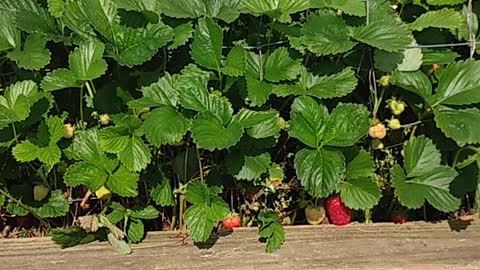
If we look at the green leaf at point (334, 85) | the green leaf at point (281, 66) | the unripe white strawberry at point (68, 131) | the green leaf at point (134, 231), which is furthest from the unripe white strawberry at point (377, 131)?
the unripe white strawberry at point (68, 131)

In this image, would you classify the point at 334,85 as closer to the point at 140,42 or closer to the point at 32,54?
the point at 140,42

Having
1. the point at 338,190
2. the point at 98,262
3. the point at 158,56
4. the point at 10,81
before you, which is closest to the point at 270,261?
the point at 338,190

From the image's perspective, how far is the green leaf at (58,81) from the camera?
1.50 metres

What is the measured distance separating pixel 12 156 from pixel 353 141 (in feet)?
2.38

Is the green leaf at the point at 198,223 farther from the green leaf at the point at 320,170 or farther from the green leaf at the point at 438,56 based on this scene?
the green leaf at the point at 438,56

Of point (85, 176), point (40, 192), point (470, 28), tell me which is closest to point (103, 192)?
point (85, 176)

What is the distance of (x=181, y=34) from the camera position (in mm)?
1544

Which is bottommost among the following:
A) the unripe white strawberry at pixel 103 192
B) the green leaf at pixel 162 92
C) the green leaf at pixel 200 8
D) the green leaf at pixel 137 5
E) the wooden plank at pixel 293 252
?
the wooden plank at pixel 293 252

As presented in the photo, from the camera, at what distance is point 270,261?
156 centimetres

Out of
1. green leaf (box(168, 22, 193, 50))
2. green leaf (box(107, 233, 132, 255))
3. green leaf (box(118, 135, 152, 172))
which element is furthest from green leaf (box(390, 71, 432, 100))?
green leaf (box(107, 233, 132, 255))

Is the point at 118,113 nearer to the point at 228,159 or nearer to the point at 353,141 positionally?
the point at 228,159

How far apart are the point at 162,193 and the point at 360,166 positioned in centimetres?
42

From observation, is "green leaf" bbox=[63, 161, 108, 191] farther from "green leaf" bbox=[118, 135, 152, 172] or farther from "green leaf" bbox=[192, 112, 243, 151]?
"green leaf" bbox=[192, 112, 243, 151]

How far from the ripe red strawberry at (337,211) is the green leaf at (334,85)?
231mm
